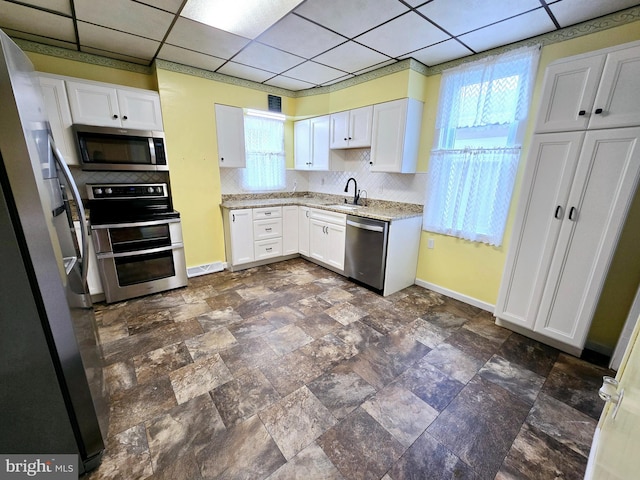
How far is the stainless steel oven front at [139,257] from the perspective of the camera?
8.97 feet

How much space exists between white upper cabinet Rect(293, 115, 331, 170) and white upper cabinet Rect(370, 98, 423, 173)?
34.9 inches

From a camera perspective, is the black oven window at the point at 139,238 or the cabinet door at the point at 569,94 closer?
the cabinet door at the point at 569,94

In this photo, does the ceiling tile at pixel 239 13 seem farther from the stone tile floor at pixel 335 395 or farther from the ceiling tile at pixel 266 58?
the stone tile floor at pixel 335 395

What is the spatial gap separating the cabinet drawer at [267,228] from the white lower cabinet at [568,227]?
286 centimetres

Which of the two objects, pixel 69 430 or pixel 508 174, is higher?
pixel 508 174

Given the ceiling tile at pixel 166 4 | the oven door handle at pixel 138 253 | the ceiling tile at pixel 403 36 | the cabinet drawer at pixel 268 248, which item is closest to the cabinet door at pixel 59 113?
the oven door handle at pixel 138 253

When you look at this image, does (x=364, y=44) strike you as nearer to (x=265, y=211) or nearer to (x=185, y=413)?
(x=265, y=211)

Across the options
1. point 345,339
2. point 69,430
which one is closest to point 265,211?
point 345,339

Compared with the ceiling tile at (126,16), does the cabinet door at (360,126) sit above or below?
below

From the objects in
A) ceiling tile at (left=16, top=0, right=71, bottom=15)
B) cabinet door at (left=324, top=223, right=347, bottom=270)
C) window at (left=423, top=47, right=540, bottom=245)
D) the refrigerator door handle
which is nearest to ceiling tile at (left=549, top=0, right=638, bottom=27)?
window at (left=423, top=47, right=540, bottom=245)

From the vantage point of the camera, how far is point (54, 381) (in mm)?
1098

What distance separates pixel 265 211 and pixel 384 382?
272cm

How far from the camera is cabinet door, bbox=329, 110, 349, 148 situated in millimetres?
3594

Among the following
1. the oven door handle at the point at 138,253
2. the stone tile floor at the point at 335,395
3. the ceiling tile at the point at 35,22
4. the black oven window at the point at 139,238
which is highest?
the ceiling tile at the point at 35,22
